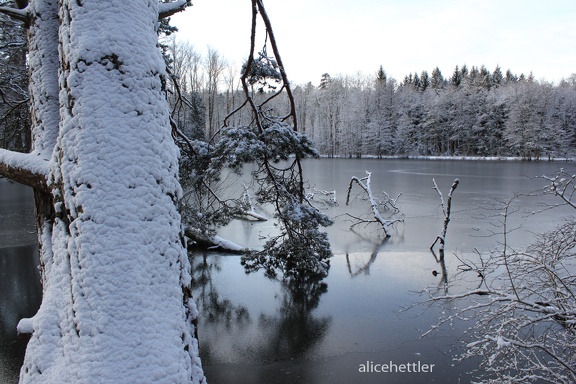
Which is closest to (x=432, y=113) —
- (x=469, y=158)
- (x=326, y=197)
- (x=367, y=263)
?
(x=469, y=158)

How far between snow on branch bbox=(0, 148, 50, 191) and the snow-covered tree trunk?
0.10 ft

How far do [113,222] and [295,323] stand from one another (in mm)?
6538

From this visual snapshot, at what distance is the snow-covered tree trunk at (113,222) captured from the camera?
1.38 meters

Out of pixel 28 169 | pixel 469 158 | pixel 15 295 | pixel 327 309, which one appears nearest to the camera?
pixel 28 169

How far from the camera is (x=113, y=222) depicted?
1437 mm

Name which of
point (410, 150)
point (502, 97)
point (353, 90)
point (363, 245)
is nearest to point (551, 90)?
point (502, 97)

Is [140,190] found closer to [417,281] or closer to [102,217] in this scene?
[102,217]

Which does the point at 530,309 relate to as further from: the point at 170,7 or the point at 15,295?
the point at 15,295

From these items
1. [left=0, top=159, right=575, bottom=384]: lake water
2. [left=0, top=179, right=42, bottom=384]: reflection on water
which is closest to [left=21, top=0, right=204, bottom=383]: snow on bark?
[left=0, top=179, right=42, bottom=384]: reflection on water

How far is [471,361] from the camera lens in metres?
5.95

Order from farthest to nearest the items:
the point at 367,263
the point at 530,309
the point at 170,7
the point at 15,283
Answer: the point at 367,263 < the point at 15,283 < the point at 530,309 < the point at 170,7

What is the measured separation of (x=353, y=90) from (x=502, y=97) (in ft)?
75.5

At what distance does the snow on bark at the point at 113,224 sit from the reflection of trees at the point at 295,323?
5.07m

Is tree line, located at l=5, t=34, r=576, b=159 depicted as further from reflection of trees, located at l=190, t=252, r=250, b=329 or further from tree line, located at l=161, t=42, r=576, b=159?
reflection of trees, located at l=190, t=252, r=250, b=329
